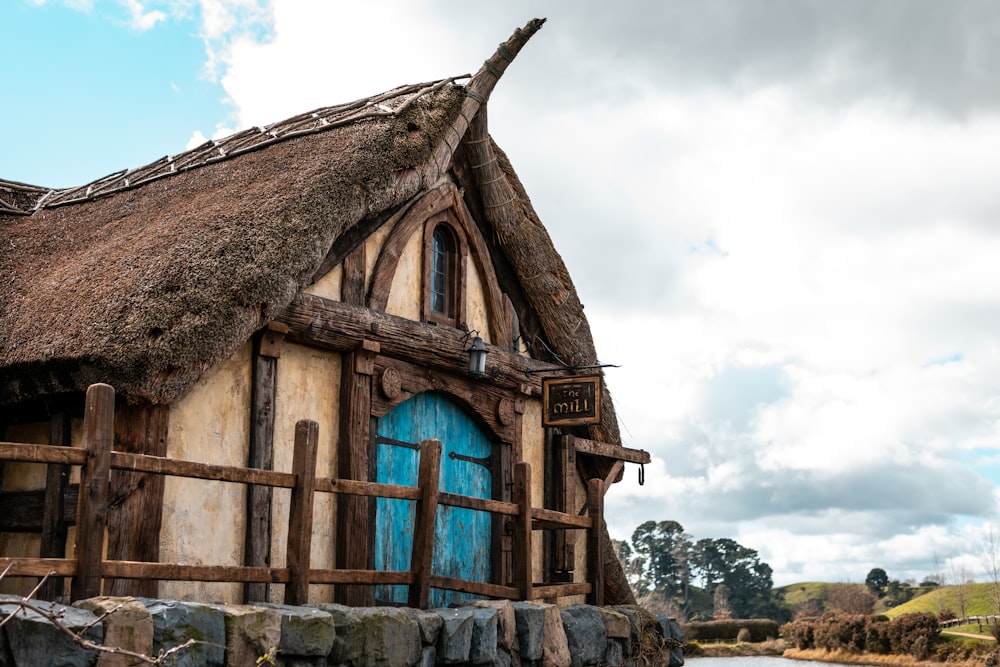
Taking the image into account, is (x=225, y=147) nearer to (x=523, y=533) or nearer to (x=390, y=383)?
(x=390, y=383)

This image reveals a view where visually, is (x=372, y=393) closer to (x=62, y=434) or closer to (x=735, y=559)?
(x=62, y=434)

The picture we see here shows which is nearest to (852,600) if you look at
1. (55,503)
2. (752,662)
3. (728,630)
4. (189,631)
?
(728,630)

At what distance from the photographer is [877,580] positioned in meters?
55.7

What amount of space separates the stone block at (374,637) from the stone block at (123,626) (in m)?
1.29

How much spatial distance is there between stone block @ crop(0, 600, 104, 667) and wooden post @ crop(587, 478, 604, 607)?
5.29 m

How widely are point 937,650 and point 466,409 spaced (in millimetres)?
19252

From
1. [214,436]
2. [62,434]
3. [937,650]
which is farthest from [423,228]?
[937,650]

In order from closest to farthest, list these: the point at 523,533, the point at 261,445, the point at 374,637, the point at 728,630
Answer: the point at 374,637 < the point at 261,445 < the point at 523,533 < the point at 728,630

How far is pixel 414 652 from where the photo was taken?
22.9ft

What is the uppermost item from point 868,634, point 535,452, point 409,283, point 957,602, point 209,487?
point 409,283

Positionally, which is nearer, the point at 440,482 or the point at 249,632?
the point at 249,632

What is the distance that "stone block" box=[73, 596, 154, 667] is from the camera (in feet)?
17.4

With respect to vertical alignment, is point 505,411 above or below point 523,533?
above

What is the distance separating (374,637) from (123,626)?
5.83 feet
